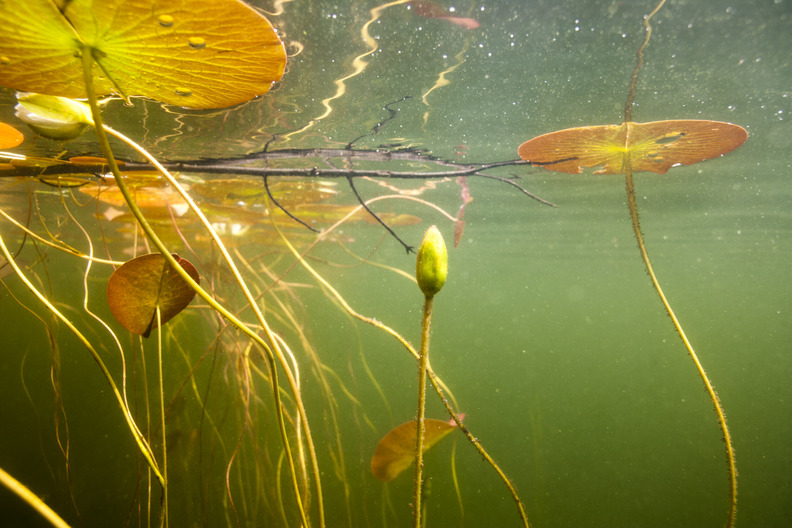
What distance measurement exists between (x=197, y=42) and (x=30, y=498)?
4.62 feet

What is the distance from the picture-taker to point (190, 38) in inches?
55.9

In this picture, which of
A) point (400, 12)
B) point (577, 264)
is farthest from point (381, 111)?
point (577, 264)

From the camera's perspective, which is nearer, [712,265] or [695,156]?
[695,156]

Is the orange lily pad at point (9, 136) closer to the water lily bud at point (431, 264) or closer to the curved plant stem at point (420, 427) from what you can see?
the water lily bud at point (431, 264)

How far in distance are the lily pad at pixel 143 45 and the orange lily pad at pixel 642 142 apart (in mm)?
2499

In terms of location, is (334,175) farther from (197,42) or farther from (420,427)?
(420,427)

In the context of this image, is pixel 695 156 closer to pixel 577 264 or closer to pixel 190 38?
pixel 190 38

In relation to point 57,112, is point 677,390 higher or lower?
lower

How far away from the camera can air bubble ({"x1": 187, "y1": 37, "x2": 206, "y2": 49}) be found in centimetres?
142

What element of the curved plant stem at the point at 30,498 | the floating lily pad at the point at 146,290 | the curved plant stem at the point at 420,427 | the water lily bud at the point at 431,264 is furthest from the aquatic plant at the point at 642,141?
the curved plant stem at the point at 30,498

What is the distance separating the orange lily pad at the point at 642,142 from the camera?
3.23 metres

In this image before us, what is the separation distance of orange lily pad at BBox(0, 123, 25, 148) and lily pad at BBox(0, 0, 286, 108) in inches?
61.2

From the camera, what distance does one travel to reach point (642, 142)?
381 cm

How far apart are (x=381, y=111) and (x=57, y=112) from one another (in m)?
4.15
